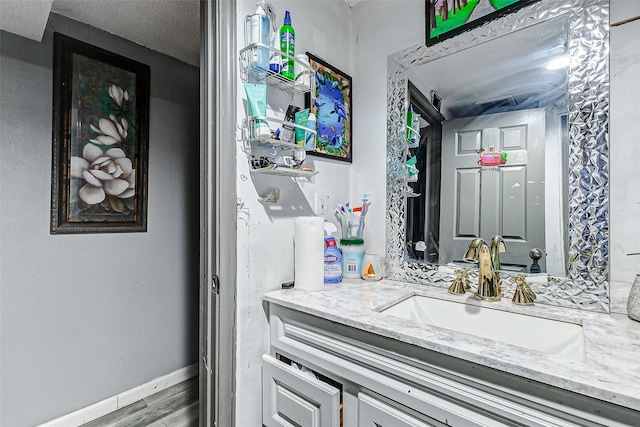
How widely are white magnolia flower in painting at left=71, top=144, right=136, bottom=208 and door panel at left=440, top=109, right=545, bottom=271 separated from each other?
5.70ft

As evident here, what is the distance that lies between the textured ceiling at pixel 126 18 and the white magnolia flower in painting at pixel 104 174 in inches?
22.5

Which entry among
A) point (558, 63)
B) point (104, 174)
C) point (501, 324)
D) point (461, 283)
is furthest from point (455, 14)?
point (104, 174)

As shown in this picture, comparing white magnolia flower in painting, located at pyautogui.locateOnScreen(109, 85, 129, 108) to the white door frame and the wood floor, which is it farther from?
the wood floor

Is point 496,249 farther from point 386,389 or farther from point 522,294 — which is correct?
point 386,389

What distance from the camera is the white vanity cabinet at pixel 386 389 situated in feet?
1.83

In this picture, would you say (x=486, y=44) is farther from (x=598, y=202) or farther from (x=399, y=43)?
(x=598, y=202)

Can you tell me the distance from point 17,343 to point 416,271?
1884 mm

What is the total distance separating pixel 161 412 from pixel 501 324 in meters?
1.83

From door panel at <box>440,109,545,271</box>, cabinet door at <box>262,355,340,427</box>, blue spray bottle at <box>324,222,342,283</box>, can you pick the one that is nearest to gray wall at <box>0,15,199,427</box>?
cabinet door at <box>262,355,340,427</box>

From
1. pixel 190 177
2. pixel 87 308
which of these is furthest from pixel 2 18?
pixel 87 308

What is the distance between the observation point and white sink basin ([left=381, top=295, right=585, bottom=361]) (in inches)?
31.5

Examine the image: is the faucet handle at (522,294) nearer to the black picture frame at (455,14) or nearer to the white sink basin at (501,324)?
the white sink basin at (501,324)

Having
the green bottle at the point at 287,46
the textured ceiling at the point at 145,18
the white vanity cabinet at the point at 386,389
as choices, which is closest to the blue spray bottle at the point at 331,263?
the white vanity cabinet at the point at 386,389

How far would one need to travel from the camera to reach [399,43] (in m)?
1.34
